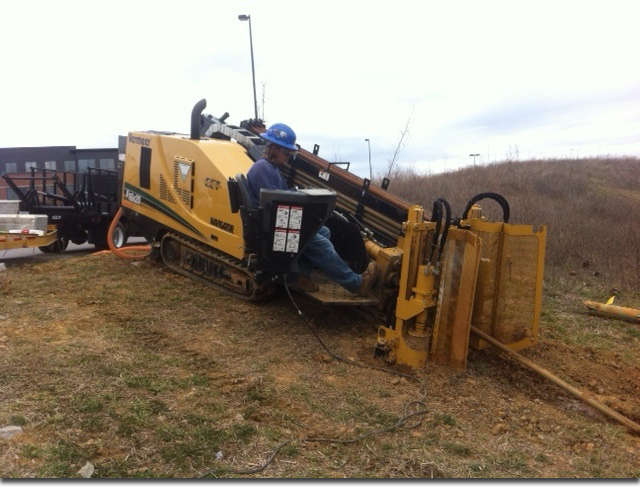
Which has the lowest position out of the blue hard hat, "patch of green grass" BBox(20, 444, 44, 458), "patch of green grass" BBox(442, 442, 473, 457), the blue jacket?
"patch of green grass" BBox(20, 444, 44, 458)

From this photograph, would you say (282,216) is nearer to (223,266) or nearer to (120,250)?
(223,266)

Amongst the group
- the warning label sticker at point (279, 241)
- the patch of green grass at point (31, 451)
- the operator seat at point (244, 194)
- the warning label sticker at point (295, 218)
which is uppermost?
the operator seat at point (244, 194)

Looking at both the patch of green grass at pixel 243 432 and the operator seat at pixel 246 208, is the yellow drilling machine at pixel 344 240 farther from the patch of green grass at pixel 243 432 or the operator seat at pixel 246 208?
the patch of green grass at pixel 243 432

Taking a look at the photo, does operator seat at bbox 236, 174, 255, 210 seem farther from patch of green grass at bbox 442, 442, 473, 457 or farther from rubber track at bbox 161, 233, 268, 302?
patch of green grass at bbox 442, 442, 473, 457

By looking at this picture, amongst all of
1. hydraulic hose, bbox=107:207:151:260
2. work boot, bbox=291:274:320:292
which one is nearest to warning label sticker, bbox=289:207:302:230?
work boot, bbox=291:274:320:292

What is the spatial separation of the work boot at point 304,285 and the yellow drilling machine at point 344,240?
13 centimetres

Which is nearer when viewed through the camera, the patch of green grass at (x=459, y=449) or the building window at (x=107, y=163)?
the patch of green grass at (x=459, y=449)

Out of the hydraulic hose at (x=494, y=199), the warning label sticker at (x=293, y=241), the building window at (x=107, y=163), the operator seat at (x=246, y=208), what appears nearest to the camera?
the hydraulic hose at (x=494, y=199)

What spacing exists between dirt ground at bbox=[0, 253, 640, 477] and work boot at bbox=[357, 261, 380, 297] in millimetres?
441

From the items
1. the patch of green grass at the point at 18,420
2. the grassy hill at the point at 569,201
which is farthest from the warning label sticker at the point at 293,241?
the grassy hill at the point at 569,201

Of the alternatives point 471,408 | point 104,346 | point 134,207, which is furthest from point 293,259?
point 134,207

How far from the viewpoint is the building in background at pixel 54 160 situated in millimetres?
13906

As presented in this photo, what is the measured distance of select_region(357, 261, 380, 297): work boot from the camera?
5.58m

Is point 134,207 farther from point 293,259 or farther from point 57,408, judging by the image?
point 57,408
